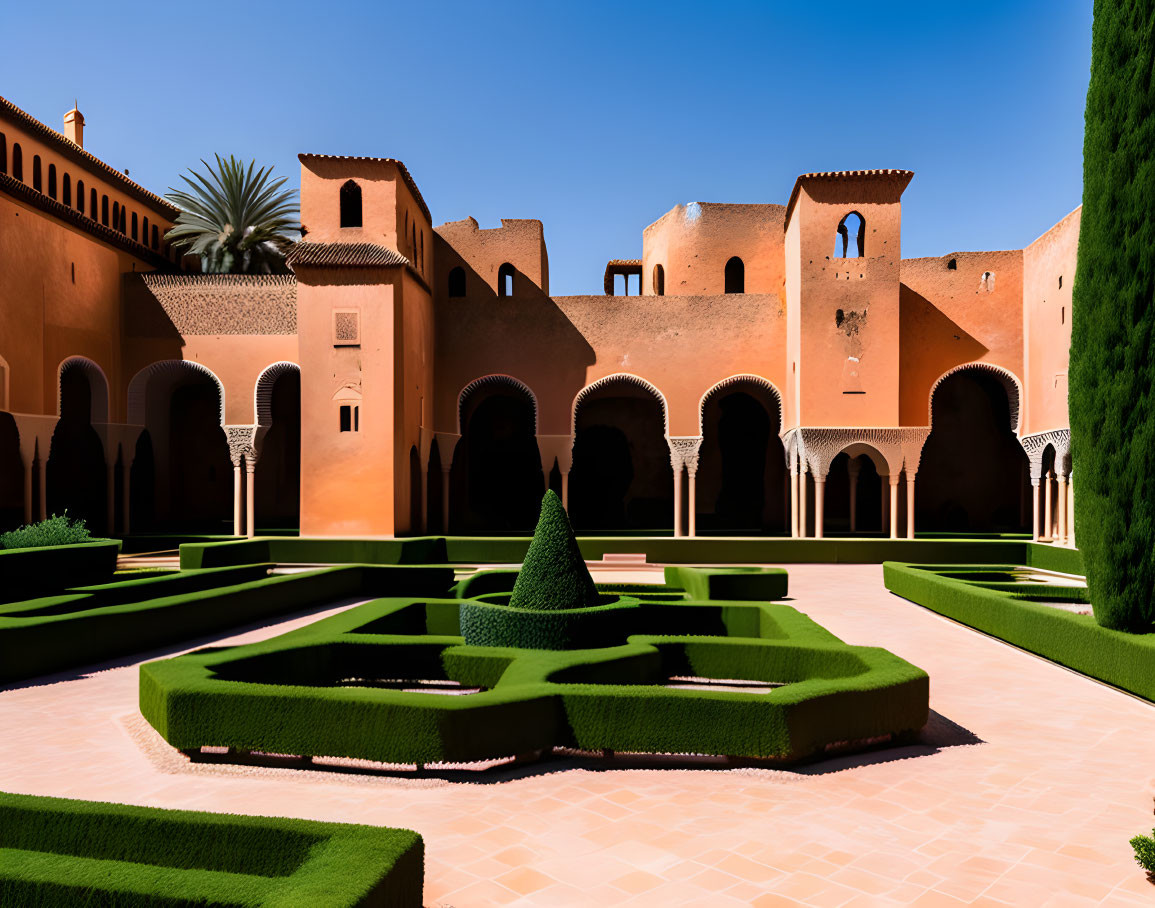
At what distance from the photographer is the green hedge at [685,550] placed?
19.5m

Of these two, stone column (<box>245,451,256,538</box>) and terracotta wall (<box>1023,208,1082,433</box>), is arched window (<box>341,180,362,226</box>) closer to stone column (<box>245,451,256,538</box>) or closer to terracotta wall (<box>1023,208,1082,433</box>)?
stone column (<box>245,451,256,538</box>)

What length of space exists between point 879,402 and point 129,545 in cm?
1977

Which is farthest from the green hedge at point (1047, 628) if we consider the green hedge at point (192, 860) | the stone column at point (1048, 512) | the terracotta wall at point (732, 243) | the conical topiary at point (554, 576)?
the terracotta wall at point (732, 243)

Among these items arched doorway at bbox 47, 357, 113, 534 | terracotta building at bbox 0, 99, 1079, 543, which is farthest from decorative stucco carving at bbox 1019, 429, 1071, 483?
arched doorway at bbox 47, 357, 113, 534

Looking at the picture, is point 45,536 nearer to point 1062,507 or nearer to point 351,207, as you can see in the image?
point 351,207

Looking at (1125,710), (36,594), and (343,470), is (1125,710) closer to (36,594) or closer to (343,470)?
(36,594)

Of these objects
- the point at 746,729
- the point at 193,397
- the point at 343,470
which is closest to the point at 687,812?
the point at 746,729

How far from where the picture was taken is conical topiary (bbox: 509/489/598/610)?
8047 mm

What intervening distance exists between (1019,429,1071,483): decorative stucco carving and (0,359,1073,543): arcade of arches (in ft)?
2.14

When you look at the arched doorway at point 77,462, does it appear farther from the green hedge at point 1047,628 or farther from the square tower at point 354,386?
the green hedge at point 1047,628

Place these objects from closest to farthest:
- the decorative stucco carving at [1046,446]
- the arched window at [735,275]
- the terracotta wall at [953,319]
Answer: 1. the decorative stucco carving at [1046,446]
2. the terracotta wall at [953,319]
3. the arched window at [735,275]

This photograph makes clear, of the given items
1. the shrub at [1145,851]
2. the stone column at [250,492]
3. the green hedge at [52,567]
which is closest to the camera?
the shrub at [1145,851]

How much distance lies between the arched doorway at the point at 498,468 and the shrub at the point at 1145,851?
1024 inches

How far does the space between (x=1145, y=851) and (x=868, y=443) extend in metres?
19.5
